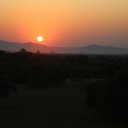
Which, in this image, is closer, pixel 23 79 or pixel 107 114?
pixel 107 114

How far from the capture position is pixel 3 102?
34375mm

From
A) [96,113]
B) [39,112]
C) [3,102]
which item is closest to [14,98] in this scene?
[3,102]

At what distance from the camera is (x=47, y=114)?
28.1 metres

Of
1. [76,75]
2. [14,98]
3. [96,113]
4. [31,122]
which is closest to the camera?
[31,122]

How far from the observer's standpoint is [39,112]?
28984mm

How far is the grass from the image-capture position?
23.9 m

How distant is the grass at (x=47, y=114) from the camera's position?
23.9 metres

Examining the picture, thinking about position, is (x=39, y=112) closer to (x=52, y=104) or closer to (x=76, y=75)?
(x=52, y=104)

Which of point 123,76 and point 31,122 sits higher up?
point 123,76

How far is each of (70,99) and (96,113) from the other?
10.7m

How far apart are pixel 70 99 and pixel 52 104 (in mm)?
4369

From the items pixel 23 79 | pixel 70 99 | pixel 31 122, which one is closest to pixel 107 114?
pixel 31 122

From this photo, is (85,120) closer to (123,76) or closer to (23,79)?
(123,76)

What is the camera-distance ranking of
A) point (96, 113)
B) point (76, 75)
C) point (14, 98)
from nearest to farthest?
point (96, 113) → point (14, 98) → point (76, 75)
